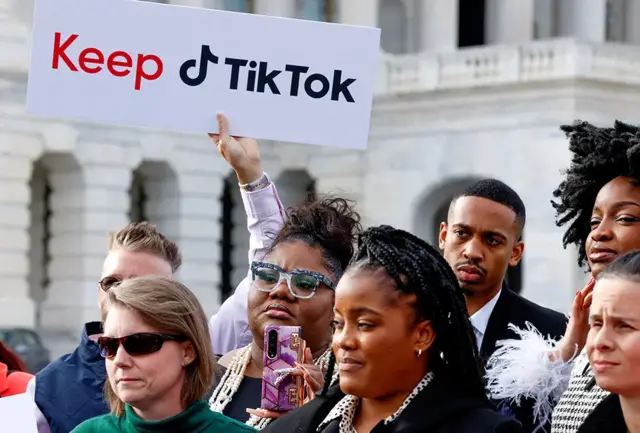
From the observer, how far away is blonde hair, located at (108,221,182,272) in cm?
659

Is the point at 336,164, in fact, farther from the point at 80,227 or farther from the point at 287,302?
the point at 287,302

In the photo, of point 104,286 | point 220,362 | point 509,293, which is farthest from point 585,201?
point 104,286

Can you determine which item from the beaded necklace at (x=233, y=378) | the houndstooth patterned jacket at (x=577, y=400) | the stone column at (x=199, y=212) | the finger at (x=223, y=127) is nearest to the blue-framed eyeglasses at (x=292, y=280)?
the beaded necklace at (x=233, y=378)

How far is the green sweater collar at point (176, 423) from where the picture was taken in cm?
526

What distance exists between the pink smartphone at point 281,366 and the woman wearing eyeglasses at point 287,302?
0.76ft

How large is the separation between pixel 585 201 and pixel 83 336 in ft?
6.78

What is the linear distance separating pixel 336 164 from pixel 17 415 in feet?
91.6

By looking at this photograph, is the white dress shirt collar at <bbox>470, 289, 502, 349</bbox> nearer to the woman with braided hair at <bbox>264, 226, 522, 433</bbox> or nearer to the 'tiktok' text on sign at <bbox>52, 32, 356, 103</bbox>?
the 'tiktok' text on sign at <bbox>52, 32, 356, 103</bbox>

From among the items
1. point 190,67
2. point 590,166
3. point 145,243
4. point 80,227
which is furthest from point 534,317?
point 80,227

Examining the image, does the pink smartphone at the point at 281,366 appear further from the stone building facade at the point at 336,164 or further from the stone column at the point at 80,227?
the stone column at the point at 80,227

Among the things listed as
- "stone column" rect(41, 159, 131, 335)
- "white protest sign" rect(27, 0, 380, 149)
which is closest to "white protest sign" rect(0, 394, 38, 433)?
"white protest sign" rect(27, 0, 380, 149)

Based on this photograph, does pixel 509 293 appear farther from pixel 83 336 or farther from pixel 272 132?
pixel 83 336

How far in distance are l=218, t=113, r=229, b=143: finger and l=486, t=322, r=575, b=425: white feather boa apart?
146cm

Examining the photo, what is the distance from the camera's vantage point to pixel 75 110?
6.50 metres
